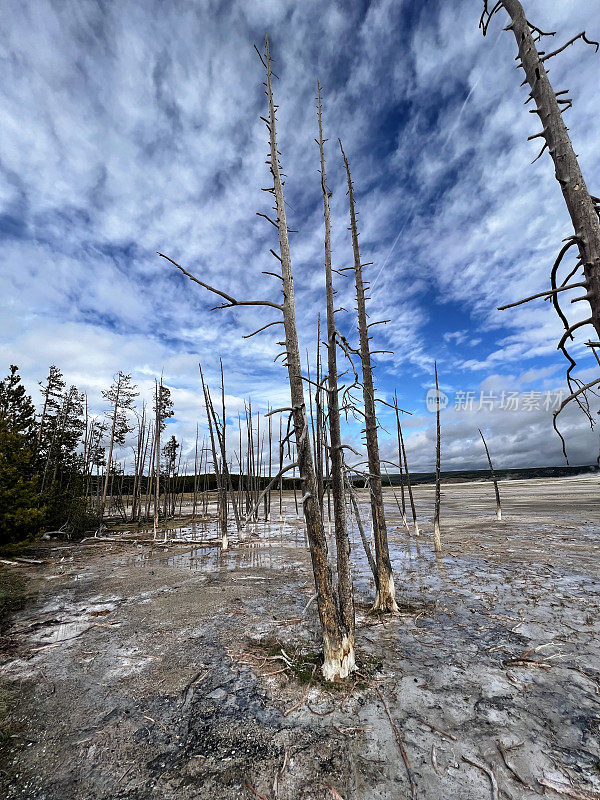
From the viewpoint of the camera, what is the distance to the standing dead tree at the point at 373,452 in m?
7.69

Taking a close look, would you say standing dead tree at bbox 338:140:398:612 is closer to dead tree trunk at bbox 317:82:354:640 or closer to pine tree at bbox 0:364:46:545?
dead tree trunk at bbox 317:82:354:640

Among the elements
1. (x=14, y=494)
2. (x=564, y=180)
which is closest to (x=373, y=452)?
(x=564, y=180)

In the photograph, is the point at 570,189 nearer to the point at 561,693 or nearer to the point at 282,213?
the point at 282,213

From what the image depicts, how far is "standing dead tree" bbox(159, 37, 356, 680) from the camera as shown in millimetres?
4941

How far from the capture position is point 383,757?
11.9 feet

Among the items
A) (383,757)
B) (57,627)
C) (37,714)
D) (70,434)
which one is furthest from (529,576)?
(70,434)

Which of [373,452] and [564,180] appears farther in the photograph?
[373,452]

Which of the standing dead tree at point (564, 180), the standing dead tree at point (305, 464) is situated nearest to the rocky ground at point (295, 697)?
the standing dead tree at point (305, 464)

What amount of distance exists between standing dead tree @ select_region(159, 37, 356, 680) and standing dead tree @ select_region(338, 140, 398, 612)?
8.46ft

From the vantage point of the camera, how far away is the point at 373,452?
26.2 ft

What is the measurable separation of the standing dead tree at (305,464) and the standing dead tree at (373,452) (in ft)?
8.46

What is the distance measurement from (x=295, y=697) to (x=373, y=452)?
188 inches

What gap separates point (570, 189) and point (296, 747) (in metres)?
6.19

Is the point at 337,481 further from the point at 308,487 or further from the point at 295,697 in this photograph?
the point at 295,697
